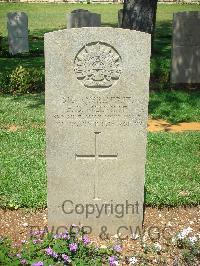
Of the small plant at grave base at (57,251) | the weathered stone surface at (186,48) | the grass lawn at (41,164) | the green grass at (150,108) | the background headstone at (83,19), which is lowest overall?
the small plant at grave base at (57,251)

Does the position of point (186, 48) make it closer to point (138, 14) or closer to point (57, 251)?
point (138, 14)

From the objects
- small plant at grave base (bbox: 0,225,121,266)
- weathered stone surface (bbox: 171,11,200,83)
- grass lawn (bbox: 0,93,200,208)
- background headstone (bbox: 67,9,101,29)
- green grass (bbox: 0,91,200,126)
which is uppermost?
background headstone (bbox: 67,9,101,29)

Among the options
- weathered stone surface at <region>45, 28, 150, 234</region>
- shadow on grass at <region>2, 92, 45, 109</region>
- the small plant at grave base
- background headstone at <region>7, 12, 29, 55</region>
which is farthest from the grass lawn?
background headstone at <region>7, 12, 29, 55</region>

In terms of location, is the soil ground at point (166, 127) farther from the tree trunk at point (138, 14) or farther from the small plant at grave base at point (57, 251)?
the small plant at grave base at point (57, 251)

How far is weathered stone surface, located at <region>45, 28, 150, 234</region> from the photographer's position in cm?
412

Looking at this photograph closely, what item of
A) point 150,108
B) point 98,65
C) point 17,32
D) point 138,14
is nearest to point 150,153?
point 150,108

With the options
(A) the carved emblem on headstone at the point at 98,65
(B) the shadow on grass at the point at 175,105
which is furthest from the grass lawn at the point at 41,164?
(A) the carved emblem on headstone at the point at 98,65

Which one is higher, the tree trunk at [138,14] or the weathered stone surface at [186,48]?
the tree trunk at [138,14]

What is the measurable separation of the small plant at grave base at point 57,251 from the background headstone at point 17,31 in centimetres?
1265

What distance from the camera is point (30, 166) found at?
661 centimetres

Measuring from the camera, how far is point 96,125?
4395mm

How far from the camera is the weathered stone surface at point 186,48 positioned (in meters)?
11.5

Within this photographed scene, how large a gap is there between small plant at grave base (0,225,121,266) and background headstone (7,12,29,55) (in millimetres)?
12649

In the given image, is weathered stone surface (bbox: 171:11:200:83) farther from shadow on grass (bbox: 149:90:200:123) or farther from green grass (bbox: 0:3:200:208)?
shadow on grass (bbox: 149:90:200:123)
